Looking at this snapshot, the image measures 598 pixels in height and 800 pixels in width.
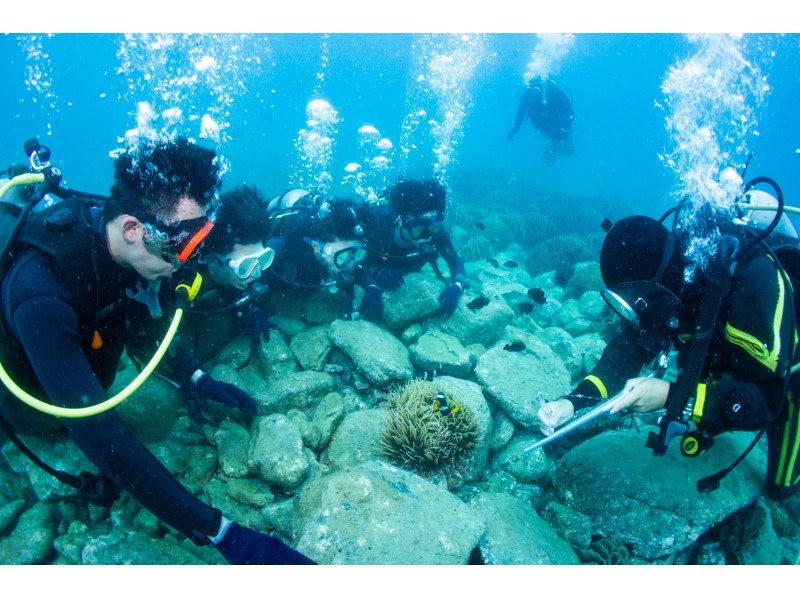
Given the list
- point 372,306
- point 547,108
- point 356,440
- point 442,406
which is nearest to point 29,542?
point 356,440

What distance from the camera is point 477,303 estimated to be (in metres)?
6.65

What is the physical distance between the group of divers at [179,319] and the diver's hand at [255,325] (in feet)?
3.65

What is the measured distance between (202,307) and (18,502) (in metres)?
2.43

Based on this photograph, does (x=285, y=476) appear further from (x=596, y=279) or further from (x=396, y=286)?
(x=596, y=279)

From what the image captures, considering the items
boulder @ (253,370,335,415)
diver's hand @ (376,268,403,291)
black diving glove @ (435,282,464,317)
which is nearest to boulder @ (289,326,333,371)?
boulder @ (253,370,335,415)

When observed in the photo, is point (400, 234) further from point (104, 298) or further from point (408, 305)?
point (104, 298)

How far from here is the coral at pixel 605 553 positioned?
3.55 metres

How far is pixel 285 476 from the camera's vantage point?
368 cm

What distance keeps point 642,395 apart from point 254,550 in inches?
115

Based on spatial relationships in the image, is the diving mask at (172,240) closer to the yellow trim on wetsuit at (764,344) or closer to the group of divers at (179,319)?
the group of divers at (179,319)

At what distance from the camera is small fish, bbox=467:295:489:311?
6629 mm

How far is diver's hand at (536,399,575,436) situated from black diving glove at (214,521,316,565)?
6.49 ft

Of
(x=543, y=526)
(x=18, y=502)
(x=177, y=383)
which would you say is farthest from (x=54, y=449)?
(x=543, y=526)

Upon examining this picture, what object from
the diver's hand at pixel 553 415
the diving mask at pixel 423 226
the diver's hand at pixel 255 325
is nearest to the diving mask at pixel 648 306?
the diver's hand at pixel 553 415
